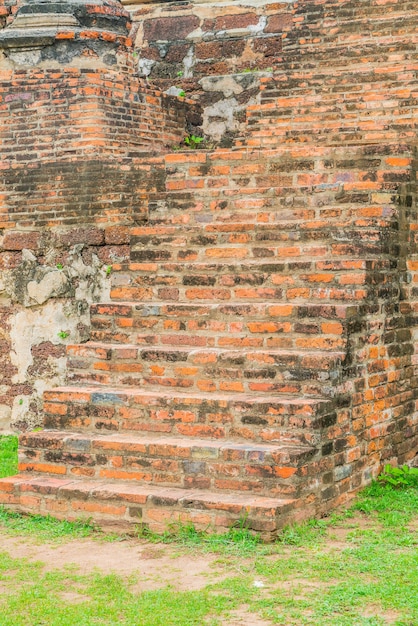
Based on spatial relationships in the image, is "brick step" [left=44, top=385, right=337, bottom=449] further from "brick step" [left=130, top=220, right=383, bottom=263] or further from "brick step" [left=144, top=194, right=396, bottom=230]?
"brick step" [left=144, top=194, right=396, bottom=230]

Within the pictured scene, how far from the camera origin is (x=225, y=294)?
6129mm

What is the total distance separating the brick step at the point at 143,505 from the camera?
504 centimetres

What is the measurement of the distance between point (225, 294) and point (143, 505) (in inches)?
54.5

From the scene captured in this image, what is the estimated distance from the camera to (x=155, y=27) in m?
12.3

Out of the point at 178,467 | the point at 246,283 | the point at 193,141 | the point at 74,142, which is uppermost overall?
the point at 193,141

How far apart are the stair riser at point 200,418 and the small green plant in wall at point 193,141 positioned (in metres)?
5.23

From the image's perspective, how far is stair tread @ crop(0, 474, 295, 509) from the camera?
16.8ft

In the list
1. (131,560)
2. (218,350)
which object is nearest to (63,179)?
(218,350)

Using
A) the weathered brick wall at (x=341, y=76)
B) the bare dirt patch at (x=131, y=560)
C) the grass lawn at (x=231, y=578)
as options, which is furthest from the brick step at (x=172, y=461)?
the weathered brick wall at (x=341, y=76)

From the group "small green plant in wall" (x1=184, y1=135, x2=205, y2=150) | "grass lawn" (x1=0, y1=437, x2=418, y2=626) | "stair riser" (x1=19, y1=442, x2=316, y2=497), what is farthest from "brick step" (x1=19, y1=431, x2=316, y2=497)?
"small green plant in wall" (x1=184, y1=135, x2=205, y2=150)

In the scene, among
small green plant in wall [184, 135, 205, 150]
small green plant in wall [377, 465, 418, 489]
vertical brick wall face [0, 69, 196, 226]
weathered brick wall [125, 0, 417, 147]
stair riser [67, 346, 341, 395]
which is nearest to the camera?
stair riser [67, 346, 341, 395]

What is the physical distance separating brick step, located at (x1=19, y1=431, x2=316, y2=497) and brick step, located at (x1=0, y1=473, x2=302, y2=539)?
49 mm

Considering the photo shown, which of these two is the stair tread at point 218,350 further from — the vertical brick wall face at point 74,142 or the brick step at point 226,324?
the vertical brick wall face at point 74,142

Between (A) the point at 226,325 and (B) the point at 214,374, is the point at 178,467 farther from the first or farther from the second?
(A) the point at 226,325
